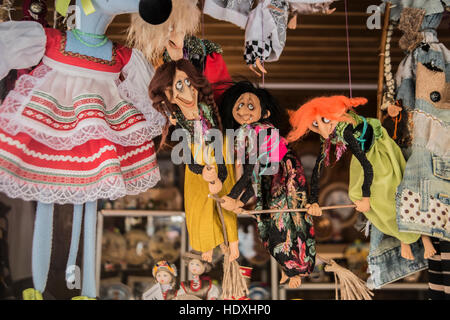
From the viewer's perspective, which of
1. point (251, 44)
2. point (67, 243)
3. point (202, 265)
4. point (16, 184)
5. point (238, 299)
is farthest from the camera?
point (202, 265)

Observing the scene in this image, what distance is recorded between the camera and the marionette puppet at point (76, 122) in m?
1.53

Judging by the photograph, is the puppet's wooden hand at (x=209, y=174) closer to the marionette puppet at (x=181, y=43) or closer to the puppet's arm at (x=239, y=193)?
the puppet's arm at (x=239, y=193)

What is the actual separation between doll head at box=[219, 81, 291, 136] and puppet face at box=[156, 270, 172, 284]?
1.20 m

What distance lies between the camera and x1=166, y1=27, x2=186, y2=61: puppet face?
1652 millimetres

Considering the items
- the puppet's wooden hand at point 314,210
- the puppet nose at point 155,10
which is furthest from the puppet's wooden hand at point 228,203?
the puppet nose at point 155,10

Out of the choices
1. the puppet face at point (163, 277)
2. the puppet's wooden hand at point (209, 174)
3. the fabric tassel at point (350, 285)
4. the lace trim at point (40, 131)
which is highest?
the lace trim at point (40, 131)

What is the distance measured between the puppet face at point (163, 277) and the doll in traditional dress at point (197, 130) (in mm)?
996

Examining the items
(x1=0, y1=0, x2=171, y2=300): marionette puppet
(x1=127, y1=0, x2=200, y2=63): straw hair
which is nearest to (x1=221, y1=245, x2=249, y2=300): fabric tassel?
(x1=0, y1=0, x2=171, y2=300): marionette puppet

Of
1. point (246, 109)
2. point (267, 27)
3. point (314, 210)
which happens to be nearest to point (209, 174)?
point (246, 109)

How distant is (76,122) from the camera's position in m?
1.57

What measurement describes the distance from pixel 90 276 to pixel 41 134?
20.8 inches
